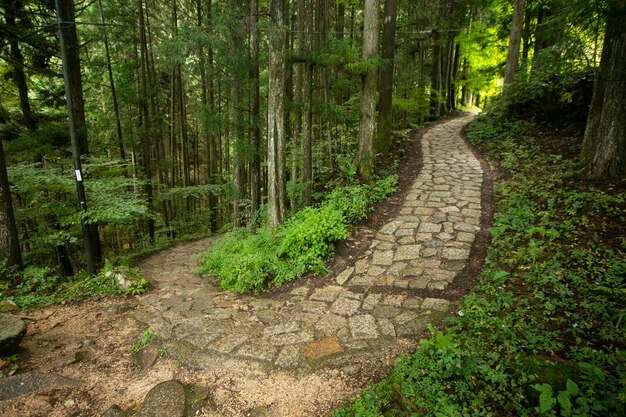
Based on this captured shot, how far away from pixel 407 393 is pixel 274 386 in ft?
3.99

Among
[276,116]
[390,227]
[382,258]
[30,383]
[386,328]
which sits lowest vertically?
[30,383]

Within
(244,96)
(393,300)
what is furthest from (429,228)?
(244,96)

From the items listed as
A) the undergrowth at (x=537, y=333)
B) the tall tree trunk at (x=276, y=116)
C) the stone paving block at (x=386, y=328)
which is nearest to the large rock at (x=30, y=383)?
the undergrowth at (x=537, y=333)

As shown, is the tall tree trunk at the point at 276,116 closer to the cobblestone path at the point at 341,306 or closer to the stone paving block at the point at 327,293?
the cobblestone path at the point at 341,306

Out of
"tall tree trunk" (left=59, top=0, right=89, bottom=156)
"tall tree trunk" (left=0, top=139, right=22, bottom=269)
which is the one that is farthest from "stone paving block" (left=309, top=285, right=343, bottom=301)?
"tall tree trunk" (left=59, top=0, right=89, bottom=156)

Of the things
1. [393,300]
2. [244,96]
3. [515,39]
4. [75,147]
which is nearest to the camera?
[393,300]

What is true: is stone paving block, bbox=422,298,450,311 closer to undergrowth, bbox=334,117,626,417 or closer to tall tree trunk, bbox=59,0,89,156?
undergrowth, bbox=334,117,626,417

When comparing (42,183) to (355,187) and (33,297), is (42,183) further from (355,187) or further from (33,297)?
(355,187)

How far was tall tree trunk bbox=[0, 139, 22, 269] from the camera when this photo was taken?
5.91 meters

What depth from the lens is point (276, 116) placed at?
605cm

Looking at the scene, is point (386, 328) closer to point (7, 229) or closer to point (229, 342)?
point (229, 342)

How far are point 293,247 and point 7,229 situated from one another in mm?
5472

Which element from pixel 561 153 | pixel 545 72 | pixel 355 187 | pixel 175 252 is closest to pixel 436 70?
pixel 545 72

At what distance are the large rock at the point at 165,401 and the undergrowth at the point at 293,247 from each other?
2.23 meters
